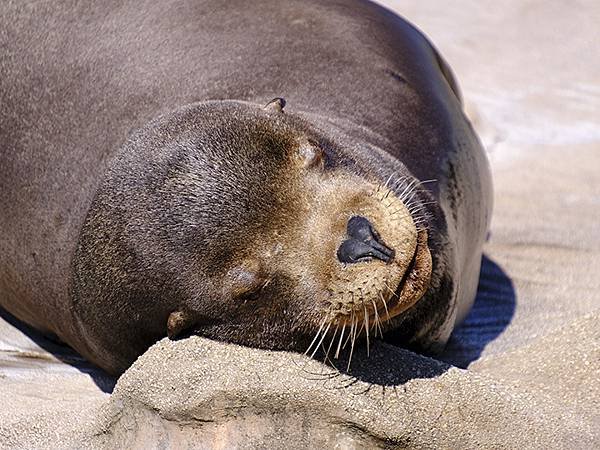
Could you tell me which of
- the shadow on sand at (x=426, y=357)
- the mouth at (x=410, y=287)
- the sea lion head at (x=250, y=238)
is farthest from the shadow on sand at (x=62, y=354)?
the mouth at (x=410, y=287)

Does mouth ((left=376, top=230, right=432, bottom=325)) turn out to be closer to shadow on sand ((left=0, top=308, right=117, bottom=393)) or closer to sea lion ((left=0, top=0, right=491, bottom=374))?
sea lion ((left=0, top=0, right=491, bottom=374))

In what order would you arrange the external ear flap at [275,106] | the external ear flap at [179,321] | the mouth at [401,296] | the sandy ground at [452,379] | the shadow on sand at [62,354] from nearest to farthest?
the sandy ground at [452,379], the mouth at [401,296], the external ear flap at [179,321], the external ear flap at [275,106], the shadow on sand at [62,354]

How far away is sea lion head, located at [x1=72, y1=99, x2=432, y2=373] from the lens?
3812mm

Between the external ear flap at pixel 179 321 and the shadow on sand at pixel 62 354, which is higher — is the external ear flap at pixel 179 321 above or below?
above

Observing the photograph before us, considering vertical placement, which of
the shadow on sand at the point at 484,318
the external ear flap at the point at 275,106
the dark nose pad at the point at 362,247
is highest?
the external ear flap at the point at 275,106

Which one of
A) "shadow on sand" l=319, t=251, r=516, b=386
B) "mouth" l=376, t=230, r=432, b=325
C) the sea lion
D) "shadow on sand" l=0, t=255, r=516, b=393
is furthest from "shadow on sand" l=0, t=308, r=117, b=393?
"mouth" l=376, t=230, r=432, b=325

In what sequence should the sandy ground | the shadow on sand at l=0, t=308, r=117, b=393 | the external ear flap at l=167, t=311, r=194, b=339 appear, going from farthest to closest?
1. the shadow on sand at l=0, t=308, r=117, b=393
2. the external ear flap at l=167, t=311, r=194, b=339
3. the sandy ground

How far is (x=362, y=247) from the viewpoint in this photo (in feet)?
12.2

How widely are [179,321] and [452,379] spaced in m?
0.88

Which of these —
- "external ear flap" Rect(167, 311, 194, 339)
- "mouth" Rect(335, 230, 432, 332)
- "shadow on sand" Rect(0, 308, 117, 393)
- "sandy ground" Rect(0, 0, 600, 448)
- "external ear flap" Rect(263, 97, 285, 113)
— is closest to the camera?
"sandy ground" Rect(0, 0, 600, 448)

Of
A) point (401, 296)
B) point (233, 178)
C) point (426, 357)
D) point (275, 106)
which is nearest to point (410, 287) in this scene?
point (401, 296)

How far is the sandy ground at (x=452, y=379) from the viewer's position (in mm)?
3699

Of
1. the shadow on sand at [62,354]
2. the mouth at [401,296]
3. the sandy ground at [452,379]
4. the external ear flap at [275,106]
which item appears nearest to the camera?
the sandy ground at [452,379]

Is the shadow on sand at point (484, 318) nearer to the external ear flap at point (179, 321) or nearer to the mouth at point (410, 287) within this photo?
the mouth at point (410, 287)
